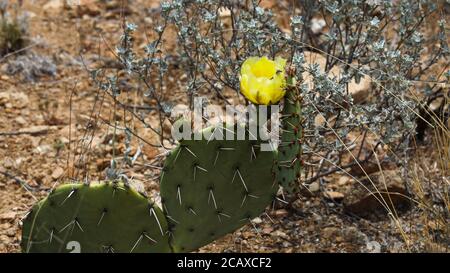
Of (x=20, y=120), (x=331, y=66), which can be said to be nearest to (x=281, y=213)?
(x=331, y=66)

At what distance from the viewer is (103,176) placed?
341 centimetres

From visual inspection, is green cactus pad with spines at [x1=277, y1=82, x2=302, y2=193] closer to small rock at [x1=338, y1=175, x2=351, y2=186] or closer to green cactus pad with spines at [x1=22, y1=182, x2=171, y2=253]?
green cactus pad with spines at [x1=22, y1=182, x2=171, y2=253]

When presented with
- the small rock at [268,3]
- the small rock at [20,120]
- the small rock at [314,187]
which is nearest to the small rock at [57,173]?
the small rock at [20,120]

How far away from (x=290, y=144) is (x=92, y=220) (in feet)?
2.24

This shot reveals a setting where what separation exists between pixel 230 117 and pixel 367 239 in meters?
0.82

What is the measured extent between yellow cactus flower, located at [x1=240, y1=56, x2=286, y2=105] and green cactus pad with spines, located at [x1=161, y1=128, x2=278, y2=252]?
0.27 meters

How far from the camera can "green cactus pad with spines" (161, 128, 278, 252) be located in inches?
97.7

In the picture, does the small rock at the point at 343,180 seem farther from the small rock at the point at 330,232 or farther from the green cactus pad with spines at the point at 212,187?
the green cactus pad with spines at the point at 212,187

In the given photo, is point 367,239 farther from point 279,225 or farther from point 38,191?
point 38,191

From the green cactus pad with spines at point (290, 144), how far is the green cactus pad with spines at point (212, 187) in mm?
89

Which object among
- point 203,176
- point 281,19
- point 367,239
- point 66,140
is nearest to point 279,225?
point 367,239

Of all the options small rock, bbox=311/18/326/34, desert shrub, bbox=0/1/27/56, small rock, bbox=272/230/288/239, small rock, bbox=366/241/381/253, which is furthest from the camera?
small rock, bbox=311/18/326/34

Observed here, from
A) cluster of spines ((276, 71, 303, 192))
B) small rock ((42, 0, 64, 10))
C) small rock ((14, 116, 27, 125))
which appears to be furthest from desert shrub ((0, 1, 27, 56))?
cluster of spines ((276, 71, 303, 192))

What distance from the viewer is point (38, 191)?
336 centimetres
